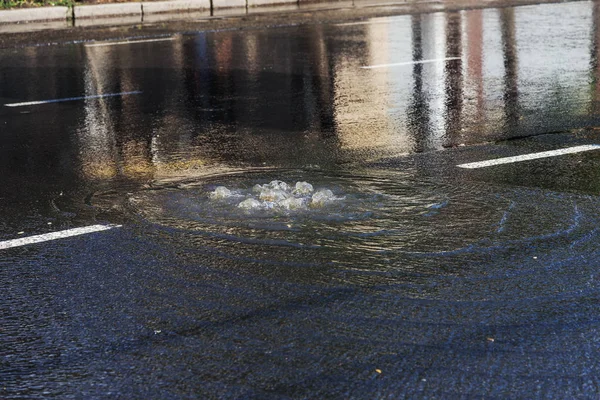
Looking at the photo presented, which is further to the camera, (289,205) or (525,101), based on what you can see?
(525,101)

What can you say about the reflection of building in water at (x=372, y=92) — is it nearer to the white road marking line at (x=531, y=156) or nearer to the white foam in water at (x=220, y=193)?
the white road marking line at (x=531, y=156)

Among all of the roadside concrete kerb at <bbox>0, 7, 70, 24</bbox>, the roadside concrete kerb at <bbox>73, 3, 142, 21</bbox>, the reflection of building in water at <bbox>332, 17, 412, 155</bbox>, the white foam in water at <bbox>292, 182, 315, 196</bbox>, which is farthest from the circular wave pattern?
the roadside concrete kerb at <bbox>73, 3, 142, 21</bbox>

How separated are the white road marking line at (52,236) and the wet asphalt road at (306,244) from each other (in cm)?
9

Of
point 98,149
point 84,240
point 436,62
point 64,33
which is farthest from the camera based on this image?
point 64,33

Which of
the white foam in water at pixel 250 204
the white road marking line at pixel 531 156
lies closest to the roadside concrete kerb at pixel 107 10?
the white road marking line at pixel 531 156

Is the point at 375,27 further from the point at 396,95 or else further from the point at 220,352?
the point at 220,352

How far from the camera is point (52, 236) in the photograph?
561 cm

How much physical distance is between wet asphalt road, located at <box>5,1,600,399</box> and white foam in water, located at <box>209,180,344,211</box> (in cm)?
5

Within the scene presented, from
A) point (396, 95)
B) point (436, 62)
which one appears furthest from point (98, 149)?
point (436, 62)

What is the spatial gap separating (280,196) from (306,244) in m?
0.84

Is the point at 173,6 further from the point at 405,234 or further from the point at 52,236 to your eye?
the point at 405,234

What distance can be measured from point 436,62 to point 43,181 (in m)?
6.62

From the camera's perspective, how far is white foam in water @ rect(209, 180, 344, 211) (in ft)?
19.3

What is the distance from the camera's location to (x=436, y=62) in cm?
1245
